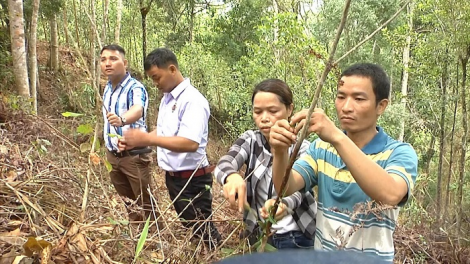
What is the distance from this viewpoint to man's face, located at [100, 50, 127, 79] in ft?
10.1

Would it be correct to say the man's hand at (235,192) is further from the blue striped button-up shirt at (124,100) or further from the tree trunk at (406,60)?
the tree trunk at (406,60)

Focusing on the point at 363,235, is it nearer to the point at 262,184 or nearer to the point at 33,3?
the point at 262,184

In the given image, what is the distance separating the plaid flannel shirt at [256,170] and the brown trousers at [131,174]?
4.43 ft

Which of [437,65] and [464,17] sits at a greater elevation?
[464,17]

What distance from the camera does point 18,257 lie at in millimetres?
1329

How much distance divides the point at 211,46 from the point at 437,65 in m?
6.78

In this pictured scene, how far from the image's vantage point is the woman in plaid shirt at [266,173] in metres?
1.65

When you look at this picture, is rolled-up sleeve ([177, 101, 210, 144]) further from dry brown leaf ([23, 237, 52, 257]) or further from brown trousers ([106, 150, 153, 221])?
dry brown leaf ([23, 237, 52, 257])

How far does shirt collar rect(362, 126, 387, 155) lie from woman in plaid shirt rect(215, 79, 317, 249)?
294mm

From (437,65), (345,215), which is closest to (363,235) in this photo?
(345,215)

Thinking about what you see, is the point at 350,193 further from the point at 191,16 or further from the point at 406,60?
the point at 406,60

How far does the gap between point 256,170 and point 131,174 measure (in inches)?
60.4

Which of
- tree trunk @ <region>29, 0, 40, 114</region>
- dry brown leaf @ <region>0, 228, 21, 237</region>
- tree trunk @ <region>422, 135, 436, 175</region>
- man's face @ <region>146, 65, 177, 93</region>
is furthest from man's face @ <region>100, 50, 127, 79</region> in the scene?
tree trunk @ <region>422, 135, 436, 175</region>

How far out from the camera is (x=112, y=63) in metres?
3.07
